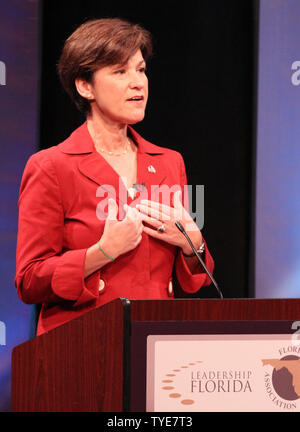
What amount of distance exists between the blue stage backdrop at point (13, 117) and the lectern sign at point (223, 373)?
1395 mm

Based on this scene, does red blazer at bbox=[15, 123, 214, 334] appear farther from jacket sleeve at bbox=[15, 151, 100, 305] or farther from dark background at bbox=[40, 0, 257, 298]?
dark background at bbox=[40, 0, 257, 298]

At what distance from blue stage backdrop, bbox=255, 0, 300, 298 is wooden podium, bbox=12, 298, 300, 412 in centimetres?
141

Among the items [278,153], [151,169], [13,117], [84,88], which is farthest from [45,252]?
[278,153]

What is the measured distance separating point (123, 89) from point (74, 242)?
19.8 inches

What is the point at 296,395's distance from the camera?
1324 mm

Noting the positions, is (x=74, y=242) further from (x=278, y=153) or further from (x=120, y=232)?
(x=278, y=153)

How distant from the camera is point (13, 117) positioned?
8.27 feet

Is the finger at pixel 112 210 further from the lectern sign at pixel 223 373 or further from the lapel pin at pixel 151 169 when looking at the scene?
the lectern sign at pixel 223 373

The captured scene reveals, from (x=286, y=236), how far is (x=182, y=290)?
889 millimetres

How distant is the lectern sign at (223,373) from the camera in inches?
50.4

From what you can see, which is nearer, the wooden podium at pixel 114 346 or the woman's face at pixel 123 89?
the wooden podium at pixel 114 346

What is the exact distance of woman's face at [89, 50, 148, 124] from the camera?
1965 millimetres

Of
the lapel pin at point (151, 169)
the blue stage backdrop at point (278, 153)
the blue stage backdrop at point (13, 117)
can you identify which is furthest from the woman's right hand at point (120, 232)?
the blue stage backdrop at point (278, 153)

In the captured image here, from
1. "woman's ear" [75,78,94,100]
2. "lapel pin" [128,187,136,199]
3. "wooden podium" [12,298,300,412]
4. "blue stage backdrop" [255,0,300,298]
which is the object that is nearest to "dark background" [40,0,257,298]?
"blue stage backdrop" [255,0,300,298]
